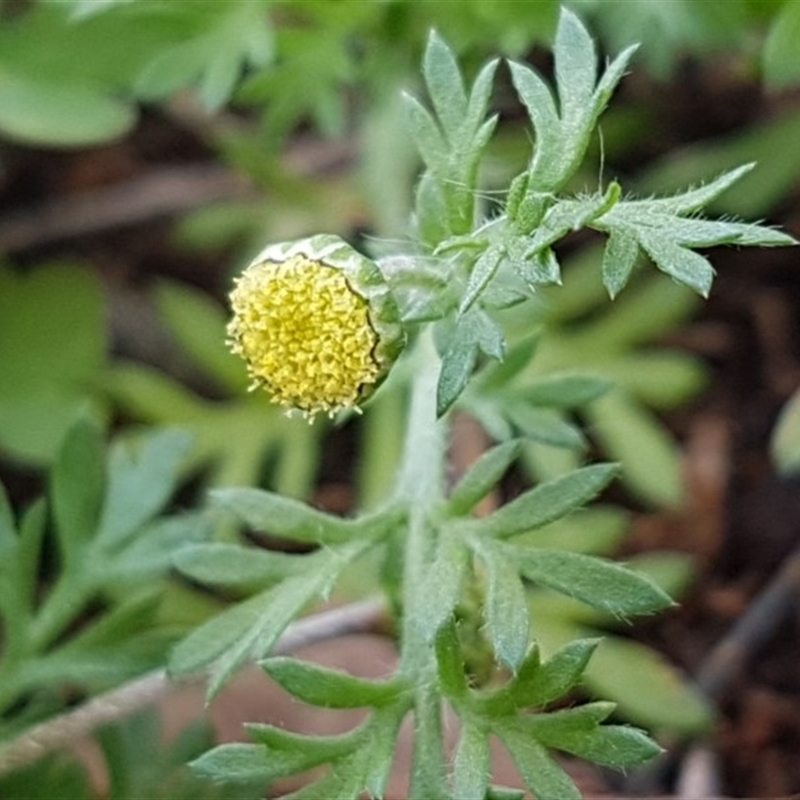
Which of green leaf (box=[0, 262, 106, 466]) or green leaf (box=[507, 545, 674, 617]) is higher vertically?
green leaf (box=[507, 545, 674, 617])

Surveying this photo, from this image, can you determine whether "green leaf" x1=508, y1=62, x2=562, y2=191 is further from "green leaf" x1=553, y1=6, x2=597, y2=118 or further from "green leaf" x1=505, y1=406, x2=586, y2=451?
Result: "green leaf" x1=505, y1=406, x2=586, y2=451

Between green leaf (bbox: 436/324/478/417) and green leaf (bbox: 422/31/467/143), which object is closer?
green leaf (bbox: 436/324/478/417)

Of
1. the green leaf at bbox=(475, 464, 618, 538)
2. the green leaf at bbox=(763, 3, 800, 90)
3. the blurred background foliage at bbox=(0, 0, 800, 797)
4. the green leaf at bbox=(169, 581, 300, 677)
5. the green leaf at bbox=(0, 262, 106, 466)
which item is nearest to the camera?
the green leaf at bbox=(475, 464, 618, 538)

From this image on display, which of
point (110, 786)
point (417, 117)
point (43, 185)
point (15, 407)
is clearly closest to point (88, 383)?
point (15, 407)

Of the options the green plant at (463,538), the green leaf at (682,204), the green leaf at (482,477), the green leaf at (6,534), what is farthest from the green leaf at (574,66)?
the green leaf at (6,534)

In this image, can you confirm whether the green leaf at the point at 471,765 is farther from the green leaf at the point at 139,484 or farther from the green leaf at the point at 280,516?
the green leaf at the point at 139,484

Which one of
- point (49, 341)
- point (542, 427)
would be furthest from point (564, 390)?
point (49, 341)

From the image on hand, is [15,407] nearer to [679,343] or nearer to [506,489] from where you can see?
[506,489]

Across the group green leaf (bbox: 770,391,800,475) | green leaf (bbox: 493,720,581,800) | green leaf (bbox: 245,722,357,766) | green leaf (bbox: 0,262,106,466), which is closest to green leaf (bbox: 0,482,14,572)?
green leaf (bbox: 245,722,357,766)
